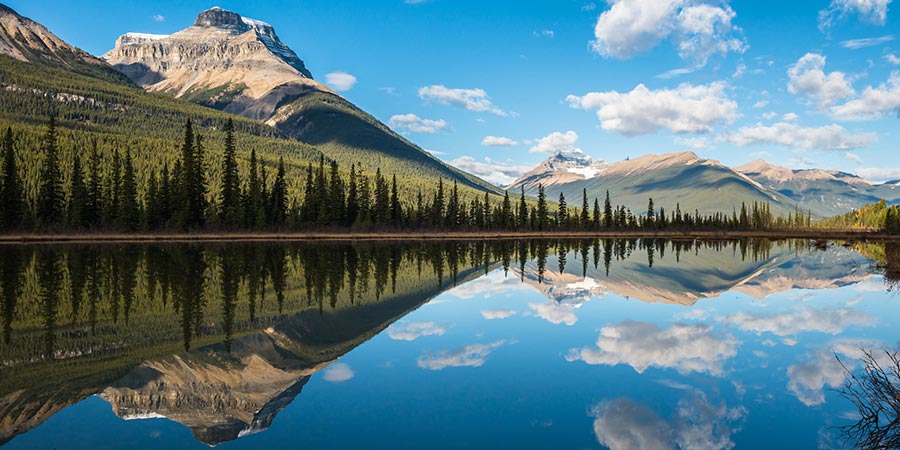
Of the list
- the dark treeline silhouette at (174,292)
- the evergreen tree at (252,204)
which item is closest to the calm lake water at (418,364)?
the dark treeline silhouette at (174,292)

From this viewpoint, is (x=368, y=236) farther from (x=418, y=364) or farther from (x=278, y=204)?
(x=418, y=364)

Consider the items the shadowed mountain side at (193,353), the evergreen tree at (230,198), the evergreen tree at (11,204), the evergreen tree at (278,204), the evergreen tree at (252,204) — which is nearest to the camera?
the shadowed mountain side at (193,353)

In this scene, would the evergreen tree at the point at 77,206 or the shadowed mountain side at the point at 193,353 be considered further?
the evergreen tree at the point at 77,206

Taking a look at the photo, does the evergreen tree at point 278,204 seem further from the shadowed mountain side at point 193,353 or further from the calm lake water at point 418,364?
the shadowed mountain side at point 193,353

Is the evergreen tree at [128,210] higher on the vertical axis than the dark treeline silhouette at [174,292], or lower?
higher

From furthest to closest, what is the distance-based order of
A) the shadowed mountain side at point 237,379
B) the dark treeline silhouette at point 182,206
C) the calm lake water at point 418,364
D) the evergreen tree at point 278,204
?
1. the evergreen tree at point 278,204
2. the dark treeline silhouette at point 182,206
3. the shadowed mountain side at point 237,379
4. the calm lake water at point 418,364

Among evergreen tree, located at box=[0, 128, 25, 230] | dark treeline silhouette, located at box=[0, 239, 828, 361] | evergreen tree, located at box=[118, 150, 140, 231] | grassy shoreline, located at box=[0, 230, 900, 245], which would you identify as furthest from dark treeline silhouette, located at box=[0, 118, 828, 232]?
dark treeline silhouette, located at box=[0, 239, 828, 361]

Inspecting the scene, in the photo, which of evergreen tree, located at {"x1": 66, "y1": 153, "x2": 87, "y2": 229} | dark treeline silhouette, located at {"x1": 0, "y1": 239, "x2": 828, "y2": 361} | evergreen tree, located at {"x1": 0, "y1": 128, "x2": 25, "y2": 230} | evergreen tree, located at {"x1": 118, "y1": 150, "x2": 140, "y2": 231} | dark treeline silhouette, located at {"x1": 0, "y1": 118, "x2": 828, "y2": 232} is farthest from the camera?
evergreen tree, located at {"x1": 118, "y1": 150, "x2": 140, "y2": 231}

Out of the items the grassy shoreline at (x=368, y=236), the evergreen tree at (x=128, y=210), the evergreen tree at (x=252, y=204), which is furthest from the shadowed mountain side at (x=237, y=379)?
the evergreen tree at (x=252, y=204)

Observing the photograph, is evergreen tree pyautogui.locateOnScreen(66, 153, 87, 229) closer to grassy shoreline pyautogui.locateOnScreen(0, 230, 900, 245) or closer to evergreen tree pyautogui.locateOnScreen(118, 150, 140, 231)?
grassy shoreline pyautogui.locateOnScreen(0, 230, 900, 245)

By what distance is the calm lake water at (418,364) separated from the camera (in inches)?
471

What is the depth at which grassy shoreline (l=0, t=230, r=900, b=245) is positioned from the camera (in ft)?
298

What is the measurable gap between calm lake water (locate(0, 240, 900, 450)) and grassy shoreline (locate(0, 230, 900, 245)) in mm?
63326

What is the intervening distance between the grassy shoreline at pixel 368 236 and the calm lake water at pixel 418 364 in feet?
208
